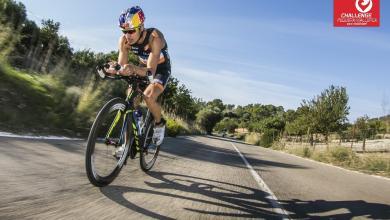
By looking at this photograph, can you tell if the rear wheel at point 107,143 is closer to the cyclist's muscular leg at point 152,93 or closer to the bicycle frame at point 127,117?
the bicycle frame at point 127,117

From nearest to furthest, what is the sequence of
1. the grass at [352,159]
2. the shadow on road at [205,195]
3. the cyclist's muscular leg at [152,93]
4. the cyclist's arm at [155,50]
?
the shadow on road at [205,195] → the cyclist's arm at [155,50] → the cyclist's muscular leg at [152,93] → the grass at [352,159]

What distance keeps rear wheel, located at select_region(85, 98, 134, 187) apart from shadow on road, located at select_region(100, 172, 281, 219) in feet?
0.73

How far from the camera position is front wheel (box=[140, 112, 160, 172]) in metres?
6.10

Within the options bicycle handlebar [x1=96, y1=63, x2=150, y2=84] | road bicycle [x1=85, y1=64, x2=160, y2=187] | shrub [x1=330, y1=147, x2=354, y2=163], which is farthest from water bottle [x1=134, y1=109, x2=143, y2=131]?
shrub [x1=330, y1=147, x2=354, y2=163]

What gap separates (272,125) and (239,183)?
10508 centimetres

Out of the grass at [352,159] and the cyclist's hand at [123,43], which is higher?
the cyclist's hand at [123,43]

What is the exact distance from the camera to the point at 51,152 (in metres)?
6.43

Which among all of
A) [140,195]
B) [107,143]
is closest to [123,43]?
[107,143]

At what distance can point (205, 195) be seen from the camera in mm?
5227

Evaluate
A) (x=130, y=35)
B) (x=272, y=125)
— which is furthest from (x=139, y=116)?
(x=272, y=125)

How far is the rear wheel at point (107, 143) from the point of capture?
441 centimetres

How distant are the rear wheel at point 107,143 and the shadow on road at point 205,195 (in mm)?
222

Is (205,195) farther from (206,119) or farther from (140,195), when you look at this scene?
(206,119)

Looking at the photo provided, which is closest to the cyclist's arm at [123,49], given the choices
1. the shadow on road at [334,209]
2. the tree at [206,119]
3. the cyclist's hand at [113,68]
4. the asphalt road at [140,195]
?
the cyclist's hand at [113,68]
